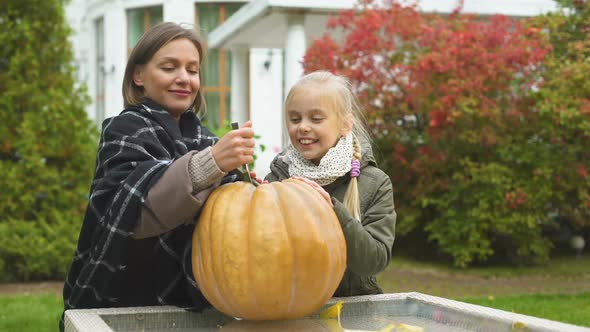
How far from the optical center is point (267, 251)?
6.80 feet

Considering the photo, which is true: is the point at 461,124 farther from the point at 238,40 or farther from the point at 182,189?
the point at 182,189

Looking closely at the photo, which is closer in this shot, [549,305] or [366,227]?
[366,227]

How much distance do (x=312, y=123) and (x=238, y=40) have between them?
12.1 m

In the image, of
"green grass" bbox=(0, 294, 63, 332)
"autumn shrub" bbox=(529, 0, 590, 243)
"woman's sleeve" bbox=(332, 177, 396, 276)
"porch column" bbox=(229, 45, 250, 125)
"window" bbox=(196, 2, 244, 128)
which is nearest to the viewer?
"woman's sleeve" bbox=(332, 177, 396, 276)

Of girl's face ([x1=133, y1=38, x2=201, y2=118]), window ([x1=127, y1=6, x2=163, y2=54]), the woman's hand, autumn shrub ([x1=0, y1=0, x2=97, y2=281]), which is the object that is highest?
window ([x1=127, y1=6, x2=163, y2=54])

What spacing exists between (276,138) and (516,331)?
46.9ft

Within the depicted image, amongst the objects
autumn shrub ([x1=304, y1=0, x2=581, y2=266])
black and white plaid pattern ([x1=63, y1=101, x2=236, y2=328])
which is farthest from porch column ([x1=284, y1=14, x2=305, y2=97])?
black and white plaid pattern ([x1=63, y1=101, x2=236, y2=328])

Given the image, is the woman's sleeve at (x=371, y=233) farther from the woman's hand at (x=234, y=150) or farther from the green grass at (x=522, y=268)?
the green grass at (x=522, y=268)

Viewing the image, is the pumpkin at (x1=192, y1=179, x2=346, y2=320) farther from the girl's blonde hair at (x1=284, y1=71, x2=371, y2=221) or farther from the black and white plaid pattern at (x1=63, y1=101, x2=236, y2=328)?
the girl's blonde hair at (x1=284, y1=71, x2=371, y2=221)

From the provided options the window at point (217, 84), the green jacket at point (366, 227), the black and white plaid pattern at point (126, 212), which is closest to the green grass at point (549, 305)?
the green jacket at point (366, 227)

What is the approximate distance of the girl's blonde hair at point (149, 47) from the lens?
2564 millimetres

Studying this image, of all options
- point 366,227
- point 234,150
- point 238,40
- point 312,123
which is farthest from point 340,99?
point 238,40

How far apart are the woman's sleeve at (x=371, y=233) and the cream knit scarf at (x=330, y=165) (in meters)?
0.16

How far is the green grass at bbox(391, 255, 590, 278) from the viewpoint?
29.0 feet
